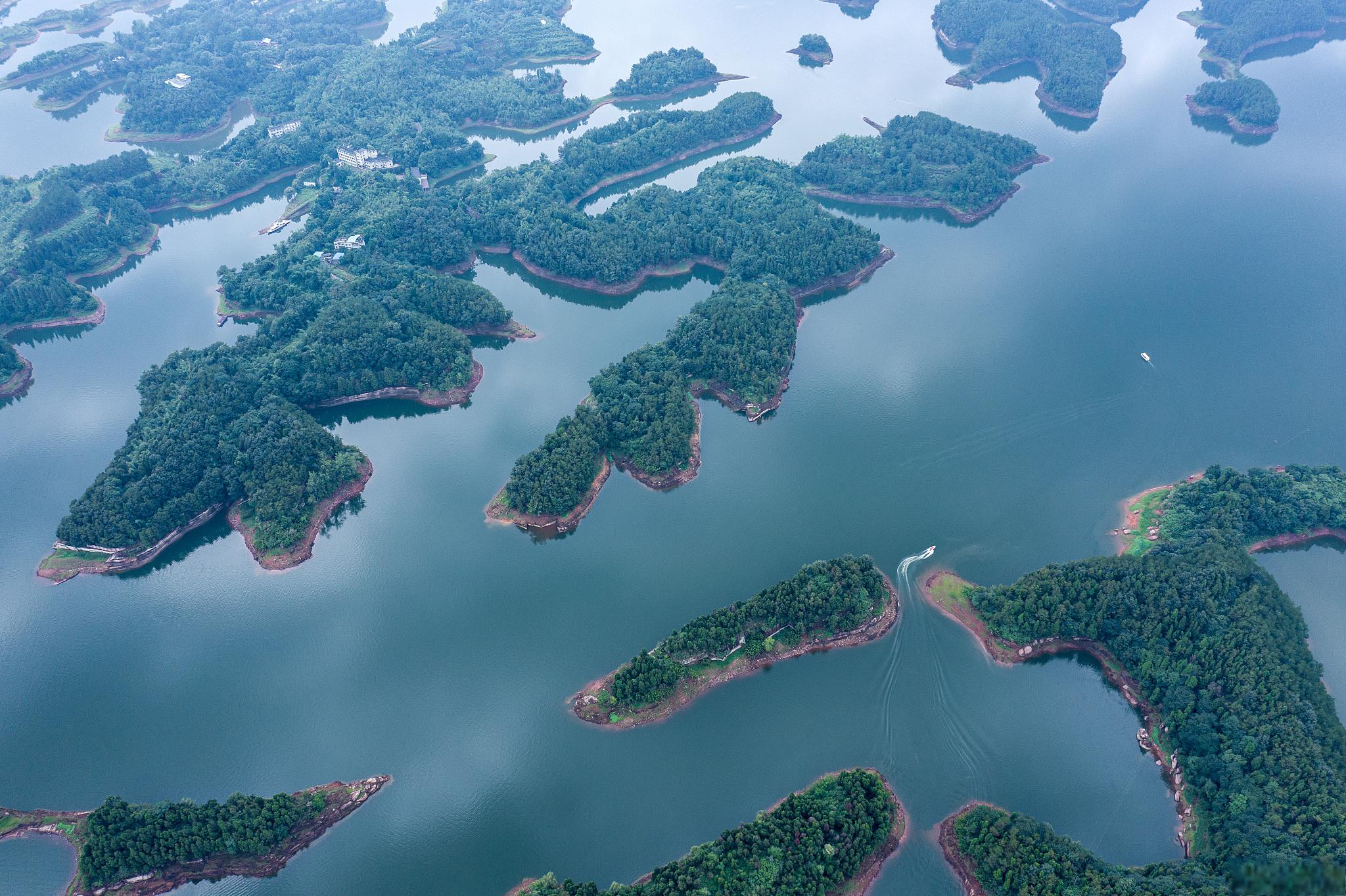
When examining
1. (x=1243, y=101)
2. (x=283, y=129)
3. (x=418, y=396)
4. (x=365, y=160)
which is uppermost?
(x=283, y=129)

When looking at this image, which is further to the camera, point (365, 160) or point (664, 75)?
point (664, 75)

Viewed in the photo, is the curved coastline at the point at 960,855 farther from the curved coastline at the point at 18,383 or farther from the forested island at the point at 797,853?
the curved coastline at the point at 18,383

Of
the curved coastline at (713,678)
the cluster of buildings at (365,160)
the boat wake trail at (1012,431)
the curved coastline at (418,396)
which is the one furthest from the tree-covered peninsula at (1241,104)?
the cluster of buildings at (365,160)

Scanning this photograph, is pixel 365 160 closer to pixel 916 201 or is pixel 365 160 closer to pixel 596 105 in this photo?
pixel 596 105

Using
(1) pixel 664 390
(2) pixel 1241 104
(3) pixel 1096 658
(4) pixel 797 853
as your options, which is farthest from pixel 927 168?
(4) pixel 797 853

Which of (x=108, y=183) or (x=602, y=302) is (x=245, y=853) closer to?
(x=602, y=302)

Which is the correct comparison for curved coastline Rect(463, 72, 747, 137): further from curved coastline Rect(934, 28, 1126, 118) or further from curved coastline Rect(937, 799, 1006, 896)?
curved coastline Rect(937, 799, 1006, 896)
